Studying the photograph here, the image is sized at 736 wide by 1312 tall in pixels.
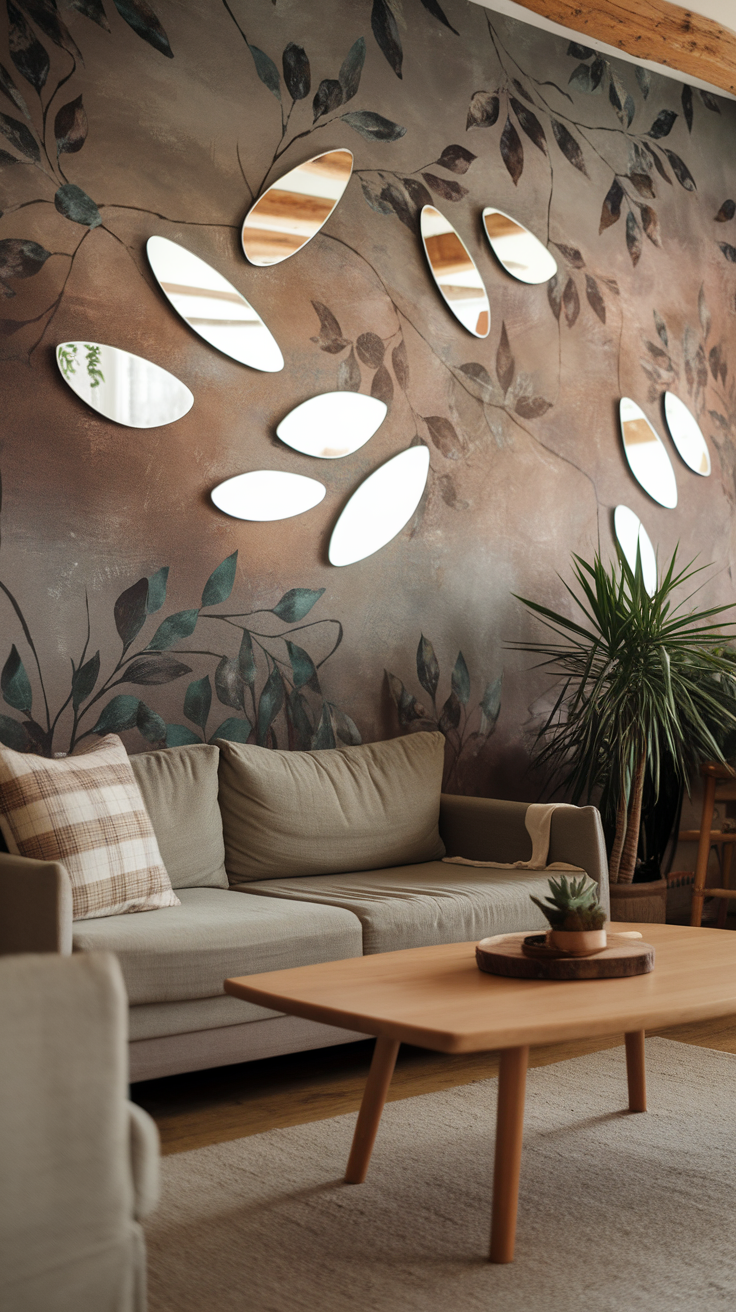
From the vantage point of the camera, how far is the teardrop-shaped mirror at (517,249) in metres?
4.34

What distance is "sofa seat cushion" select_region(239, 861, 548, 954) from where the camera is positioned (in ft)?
9.48

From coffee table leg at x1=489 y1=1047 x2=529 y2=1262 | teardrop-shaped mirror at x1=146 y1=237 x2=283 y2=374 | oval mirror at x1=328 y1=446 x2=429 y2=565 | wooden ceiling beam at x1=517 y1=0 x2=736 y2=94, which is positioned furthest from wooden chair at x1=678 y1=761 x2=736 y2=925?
wooden ceiling beam at x1=517 y1=0 x2=736 y2=94

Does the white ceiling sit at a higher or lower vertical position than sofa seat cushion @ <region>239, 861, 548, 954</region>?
higher

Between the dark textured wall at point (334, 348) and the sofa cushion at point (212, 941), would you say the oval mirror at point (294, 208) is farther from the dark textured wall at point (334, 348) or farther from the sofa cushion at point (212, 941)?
the sofa cushion at point (212, 941)

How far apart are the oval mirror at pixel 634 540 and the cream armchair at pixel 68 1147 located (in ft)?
12.3

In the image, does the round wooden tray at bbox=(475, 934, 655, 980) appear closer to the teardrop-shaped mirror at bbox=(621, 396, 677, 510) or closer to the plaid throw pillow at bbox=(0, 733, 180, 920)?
the plaid throw pillow at bbox=(0, 733, 180, 920)

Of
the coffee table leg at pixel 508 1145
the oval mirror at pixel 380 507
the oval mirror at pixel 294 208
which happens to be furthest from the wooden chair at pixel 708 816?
the coffee table leg at pixel 508 1145

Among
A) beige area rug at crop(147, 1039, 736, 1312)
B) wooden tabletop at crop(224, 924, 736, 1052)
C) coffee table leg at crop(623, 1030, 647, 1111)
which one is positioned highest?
wooden tabletop at crop(224, 924, 736, 1052)

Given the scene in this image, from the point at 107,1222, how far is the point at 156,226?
291 cm

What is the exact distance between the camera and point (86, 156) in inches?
130

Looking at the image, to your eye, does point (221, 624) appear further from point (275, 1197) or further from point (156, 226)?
point (275, 1197)

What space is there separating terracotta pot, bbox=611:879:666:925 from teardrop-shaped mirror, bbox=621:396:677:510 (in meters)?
1.78

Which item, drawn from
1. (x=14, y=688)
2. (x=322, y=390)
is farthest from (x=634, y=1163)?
(x=322, y=390)

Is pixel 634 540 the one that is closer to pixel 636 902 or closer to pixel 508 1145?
pixel 636 902
